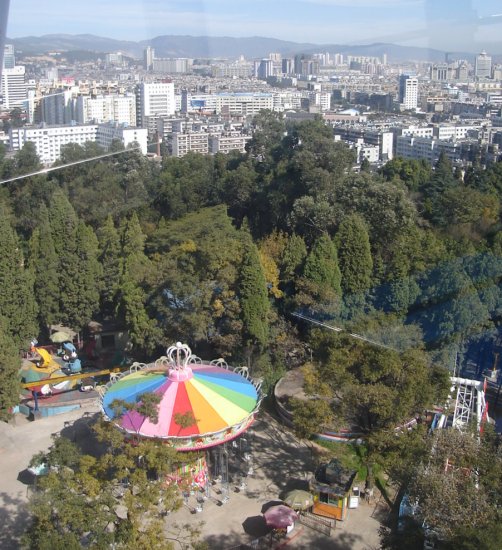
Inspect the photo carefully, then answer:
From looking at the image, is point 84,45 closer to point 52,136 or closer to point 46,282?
point 52,136

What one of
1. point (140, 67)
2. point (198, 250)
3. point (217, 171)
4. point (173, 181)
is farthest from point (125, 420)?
point (140, 67)

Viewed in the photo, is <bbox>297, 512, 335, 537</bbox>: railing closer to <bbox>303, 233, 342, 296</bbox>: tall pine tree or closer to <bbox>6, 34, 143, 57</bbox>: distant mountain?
<bbox>303, 233, 342, 296</bbox>: tall pine tree

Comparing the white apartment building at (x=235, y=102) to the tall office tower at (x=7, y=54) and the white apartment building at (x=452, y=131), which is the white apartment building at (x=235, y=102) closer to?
the white apartment building at (x=452, y=131)

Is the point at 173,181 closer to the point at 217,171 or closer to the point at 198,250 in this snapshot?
the point at 217,171

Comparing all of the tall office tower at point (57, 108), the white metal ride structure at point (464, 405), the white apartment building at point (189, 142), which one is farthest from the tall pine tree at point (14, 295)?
the white apartment building at point (189, 142)

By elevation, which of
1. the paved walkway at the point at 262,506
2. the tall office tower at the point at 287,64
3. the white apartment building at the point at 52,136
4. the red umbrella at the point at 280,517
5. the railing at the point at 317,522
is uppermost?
the tall office tower at the point at 287,64

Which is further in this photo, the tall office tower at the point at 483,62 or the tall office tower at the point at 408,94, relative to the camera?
the tall office tower at the point at 408,94

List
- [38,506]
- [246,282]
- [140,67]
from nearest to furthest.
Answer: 1. [38,506]
2. [246,282]
3. [140,67]
